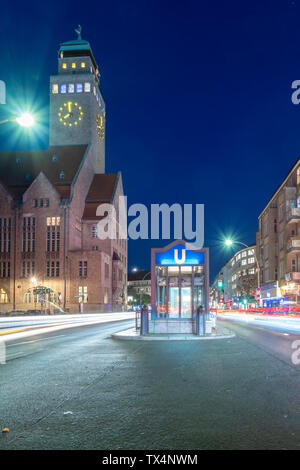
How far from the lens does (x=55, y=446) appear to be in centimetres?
483

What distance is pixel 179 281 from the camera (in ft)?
70.0

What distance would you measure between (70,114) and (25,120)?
80.2 meters

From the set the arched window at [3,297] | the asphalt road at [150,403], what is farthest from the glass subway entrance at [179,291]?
the arched window at [3,297]

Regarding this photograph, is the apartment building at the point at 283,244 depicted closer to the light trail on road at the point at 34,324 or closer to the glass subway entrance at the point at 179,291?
the light trail on road at the point at 34,324

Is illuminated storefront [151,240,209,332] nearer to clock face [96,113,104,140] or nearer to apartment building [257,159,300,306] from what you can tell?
apartment building [257,159,300,306]

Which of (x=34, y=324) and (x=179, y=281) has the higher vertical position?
(x=179, y=281)

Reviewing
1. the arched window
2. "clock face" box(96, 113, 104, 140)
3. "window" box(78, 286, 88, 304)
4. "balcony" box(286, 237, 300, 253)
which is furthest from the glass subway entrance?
"clock face" box(96, 113, 104, 140)

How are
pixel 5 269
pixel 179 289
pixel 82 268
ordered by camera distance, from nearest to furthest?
pixel 179 289, pixel 82 268, pixel 5 269

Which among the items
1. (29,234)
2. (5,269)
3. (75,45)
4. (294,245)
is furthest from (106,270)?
(75,45)

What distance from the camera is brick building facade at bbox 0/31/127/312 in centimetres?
7456

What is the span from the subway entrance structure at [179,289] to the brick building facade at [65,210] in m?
46.8

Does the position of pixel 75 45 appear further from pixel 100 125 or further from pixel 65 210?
pixel 65 210

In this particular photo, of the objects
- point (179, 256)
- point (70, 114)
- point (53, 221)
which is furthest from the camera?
point (70, 114)

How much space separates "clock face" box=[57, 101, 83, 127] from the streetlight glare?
260ft
